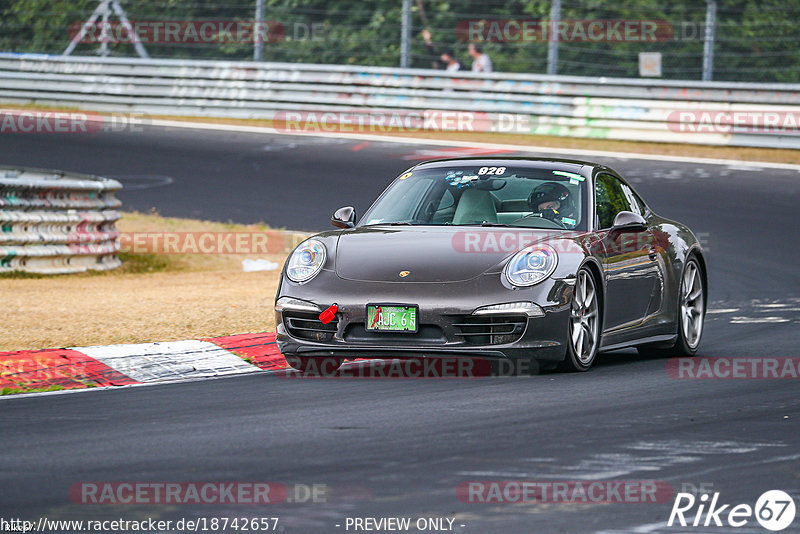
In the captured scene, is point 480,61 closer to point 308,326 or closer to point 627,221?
point 627,221

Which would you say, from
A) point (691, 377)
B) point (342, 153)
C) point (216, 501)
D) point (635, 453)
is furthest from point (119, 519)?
point (342, 153)

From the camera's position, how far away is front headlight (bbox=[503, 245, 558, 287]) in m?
8.30

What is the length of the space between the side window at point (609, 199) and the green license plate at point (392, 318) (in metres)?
1.66

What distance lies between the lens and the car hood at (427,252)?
27.3 ft

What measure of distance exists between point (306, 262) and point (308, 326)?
0.43m

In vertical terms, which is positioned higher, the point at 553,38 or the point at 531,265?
the point at 553,38

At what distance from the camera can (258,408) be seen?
7.38m

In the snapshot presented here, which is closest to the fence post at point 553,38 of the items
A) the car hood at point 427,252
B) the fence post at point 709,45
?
the fence post at point 709,45

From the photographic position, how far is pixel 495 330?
8227 mm

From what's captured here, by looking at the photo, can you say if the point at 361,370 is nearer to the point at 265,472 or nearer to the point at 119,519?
the point at 265,472

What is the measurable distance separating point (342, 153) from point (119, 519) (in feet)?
60.5

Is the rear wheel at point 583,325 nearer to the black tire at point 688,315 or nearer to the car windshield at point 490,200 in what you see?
the car windshield at point 490,200

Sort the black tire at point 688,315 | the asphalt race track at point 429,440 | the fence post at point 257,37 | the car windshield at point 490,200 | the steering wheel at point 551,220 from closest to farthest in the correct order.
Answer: the asphalt race track at point 429,440, the steering wheel at point 551,220, the car windshield at point 490,200, the black tire at point 688,315, the fence post at point 257,37

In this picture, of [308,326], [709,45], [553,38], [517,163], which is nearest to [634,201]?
[517,163]
